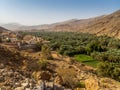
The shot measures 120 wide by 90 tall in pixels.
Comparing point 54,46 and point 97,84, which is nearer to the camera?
point 97,84

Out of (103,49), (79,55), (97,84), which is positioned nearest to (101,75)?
(97,84)

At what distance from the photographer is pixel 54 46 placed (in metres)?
48.8

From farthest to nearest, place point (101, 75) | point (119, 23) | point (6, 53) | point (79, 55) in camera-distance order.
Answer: point (119, 23), point (79, 55), point (101, 75), point (6, 53)

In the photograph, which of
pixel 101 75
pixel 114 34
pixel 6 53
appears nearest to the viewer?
pixel 6 53

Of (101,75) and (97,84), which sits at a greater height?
(97,84)

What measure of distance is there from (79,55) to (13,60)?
857 inches

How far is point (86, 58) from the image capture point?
40562 millimetres

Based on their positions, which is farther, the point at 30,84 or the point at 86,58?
the point at 86,58

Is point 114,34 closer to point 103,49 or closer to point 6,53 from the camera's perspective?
point 103,49

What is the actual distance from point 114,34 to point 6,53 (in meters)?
77.0

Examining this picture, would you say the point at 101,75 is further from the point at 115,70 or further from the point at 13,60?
the point at 13,60

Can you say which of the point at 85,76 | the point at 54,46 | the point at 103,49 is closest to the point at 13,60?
the point at 85,76

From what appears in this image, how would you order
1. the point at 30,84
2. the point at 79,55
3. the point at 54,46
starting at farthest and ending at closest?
1. the point at 54,46
2. the point at 79,55
3. the point at 30,84

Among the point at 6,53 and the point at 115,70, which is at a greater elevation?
the point at 6,53
